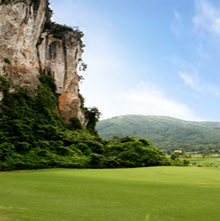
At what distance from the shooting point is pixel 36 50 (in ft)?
107

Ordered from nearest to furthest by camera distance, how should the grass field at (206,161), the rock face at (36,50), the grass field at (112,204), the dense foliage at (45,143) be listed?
the grass field at (112,204) → the dense foliage at (45,143) → the rock face at (36,50) → the grass field at (206,161)

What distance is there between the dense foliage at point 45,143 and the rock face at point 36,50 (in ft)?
9.40

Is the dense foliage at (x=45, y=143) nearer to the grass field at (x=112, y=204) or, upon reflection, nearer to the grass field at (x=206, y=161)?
the grass field at (x=112, y=204)

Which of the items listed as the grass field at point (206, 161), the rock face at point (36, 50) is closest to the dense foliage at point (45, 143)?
the rock face at point (36, 50)

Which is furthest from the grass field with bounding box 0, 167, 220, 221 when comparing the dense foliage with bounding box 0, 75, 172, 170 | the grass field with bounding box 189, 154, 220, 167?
the grass field with bounding box 189, 154, 220, 167

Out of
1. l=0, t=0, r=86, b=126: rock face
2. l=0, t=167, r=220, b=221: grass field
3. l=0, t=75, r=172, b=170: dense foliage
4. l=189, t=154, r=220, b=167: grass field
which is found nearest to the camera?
l=0, t=167, r=220, b=221: grass field

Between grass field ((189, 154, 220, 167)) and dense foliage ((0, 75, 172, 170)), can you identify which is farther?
grass field ((189, 154, 220, 167))

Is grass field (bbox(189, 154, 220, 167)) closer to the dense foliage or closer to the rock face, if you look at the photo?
the dense foliage

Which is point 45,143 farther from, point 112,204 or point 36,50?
point 36,50

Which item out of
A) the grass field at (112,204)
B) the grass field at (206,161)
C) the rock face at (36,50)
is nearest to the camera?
the grass field at (112,204)

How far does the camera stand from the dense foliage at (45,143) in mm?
18844

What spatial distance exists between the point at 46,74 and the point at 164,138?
165 meters

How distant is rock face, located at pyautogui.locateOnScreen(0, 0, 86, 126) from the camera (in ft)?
87.8

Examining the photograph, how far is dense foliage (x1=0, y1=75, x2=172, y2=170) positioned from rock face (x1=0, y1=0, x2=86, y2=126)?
2864 millimetres
